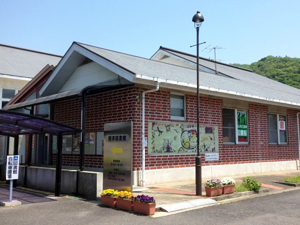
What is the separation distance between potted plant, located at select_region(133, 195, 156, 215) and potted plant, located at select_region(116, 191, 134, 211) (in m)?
A: 0.17

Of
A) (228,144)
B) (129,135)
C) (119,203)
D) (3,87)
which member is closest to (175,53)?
(228,144)

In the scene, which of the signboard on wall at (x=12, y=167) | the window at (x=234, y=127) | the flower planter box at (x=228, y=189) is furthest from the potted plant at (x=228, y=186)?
the signboard on wall at (x=12, y=167)

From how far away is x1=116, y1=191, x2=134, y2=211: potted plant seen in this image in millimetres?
8320

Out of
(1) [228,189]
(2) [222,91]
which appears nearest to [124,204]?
(1) [228,189]

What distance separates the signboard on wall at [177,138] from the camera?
12695 millimetres

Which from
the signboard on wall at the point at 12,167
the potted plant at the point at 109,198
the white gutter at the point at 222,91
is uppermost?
the white gutter at the point at 222,91

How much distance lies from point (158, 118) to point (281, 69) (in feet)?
155

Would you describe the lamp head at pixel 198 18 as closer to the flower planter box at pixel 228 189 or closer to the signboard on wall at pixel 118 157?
the signboard on wall at pixel 118 157

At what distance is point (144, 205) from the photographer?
787cm

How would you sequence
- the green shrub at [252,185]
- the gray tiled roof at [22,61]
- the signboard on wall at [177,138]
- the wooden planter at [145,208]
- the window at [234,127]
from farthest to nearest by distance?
the gray tiled roof at [22,61] → the window at [234,127] → the signboard on wall at [177,138] → the green shrub at [252,185] → the wooden planter at [145,208]

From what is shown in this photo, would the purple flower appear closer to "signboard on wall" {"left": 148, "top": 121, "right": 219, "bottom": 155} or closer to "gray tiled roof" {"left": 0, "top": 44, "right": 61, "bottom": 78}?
"signboard on wall" {"left": 148, "top": 121, "right": 219, "bottom": 155}

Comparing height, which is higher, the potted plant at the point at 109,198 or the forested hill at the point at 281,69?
the forested hill at the point at 281,69

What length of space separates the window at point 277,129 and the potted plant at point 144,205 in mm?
12276

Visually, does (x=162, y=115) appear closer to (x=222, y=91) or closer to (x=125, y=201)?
(x=222, y=91)
